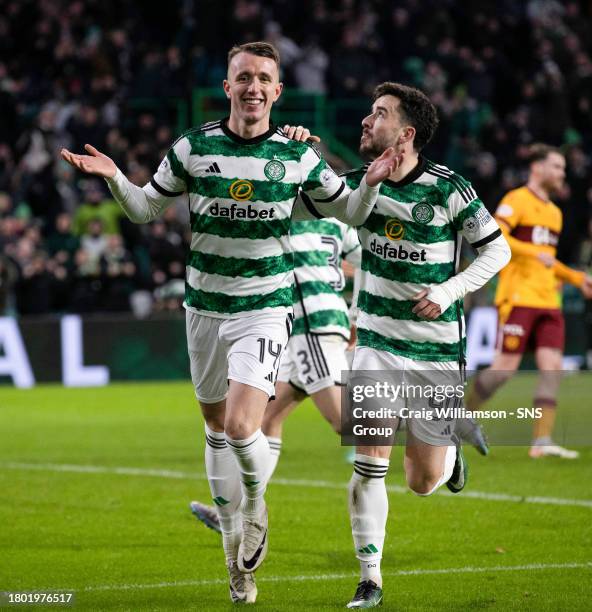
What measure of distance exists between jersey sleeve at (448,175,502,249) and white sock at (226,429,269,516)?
146cm

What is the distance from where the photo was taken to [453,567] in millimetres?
7094

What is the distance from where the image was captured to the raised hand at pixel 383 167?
6.13 metres

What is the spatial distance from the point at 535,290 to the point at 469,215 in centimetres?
507

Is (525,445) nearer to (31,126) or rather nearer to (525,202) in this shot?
(525,202)

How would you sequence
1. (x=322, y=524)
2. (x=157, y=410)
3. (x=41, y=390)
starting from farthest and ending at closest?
(x=41, y=390)
(x=157, y=410)
(x=322, y=524)

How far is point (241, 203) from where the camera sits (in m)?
6.34

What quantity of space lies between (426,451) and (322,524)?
6.48 ft

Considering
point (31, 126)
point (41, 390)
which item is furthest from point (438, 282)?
point (31, 126)

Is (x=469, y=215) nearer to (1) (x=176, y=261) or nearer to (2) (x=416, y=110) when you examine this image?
(2) (x=416, y=110)


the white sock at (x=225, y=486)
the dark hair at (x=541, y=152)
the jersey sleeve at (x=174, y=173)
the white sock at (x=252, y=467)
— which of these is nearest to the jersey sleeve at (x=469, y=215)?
the jersey sleeve at (x=174, y=173)

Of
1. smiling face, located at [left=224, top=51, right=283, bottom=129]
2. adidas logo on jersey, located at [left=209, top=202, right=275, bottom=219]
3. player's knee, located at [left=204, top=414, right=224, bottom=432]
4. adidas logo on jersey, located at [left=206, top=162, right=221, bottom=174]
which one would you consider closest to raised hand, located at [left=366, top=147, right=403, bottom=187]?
adidas logo on jersey, located at [left=209, top=202, right=275, bottom=219]

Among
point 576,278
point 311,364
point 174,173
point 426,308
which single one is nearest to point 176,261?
point 576,278

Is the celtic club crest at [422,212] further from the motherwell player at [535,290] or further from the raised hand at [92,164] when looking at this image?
the motherwell player at [535,290]

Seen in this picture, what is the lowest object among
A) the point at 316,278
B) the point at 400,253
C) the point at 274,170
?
the point at 316,278
